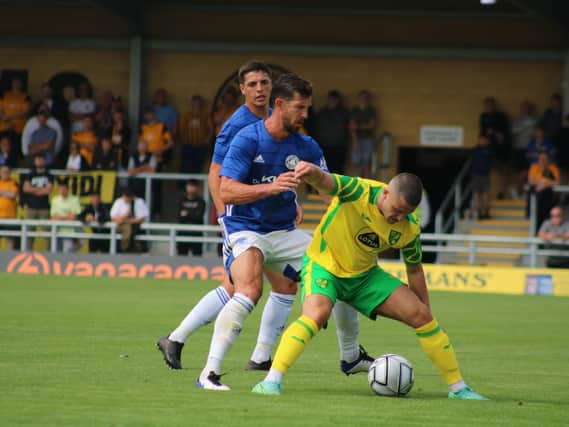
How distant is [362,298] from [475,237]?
14.9m

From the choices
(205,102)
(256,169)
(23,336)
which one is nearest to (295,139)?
(256,169)

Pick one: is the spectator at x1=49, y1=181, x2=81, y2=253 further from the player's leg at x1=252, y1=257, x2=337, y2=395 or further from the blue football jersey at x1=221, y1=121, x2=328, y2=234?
the player's leg at x1=252, y1=257, x2=337, y2=395

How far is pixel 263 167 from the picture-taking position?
8.41 metres

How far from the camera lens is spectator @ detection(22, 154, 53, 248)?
24812 mm

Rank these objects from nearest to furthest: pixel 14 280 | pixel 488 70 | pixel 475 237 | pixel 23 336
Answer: pixel 23 336 → pixel 14 280 → pixel 475 237 → pixel 488 70

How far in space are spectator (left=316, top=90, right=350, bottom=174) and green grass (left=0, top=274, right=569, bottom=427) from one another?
9648 millimetres

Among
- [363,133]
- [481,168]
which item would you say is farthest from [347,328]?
[363,133]

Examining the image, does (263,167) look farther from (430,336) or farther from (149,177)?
(149,177)

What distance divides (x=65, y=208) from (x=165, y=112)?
3.63m

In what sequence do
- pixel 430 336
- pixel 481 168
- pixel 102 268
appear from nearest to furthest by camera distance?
pixel 430 336
pixel 102 268
pixel 481 168

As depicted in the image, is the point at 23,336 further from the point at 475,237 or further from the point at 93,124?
the point at 93,124

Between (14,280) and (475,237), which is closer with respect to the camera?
(14,280)

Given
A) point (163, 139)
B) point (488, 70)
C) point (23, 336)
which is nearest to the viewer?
point (23, 336)

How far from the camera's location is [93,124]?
26391 millimetres
